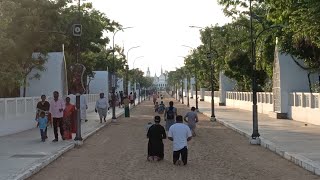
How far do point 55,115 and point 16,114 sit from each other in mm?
5484

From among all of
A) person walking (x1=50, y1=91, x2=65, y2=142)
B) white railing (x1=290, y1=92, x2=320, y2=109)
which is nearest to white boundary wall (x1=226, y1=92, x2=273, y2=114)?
white railing (x1=290, y1=92, x2=320, y2=109)

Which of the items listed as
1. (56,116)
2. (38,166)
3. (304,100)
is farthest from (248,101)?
(38,166)

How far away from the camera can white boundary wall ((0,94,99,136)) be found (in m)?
24.1

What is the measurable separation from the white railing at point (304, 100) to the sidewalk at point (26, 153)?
12820mm

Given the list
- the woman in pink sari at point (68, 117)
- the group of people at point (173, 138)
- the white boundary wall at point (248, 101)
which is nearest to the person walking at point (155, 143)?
the group of people at point (173, 138)

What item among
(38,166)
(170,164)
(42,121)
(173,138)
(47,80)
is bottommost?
(170,164)

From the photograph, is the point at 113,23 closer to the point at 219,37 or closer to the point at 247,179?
the point at 219,37

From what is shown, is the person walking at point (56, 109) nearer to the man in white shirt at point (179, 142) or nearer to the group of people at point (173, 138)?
the group of people at point (173, 138)

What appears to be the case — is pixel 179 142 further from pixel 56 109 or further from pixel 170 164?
pixel 56 109

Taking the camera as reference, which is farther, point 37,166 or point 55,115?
point 55,115

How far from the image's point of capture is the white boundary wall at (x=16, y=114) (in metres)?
24.1

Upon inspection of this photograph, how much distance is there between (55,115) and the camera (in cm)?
2136

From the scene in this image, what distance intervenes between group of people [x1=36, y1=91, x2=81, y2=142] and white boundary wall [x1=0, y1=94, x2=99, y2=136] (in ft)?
10.5

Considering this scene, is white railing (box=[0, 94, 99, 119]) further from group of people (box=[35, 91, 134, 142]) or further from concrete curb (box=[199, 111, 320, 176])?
concrete curb (box=[199, 111, 320, 176])
